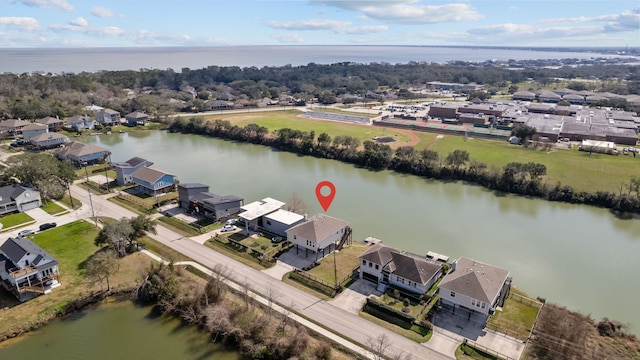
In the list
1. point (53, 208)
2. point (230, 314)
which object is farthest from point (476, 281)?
point (53, 208)

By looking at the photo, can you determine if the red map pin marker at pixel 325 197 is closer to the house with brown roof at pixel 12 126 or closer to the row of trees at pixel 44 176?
the row of trees at pixel 44 176

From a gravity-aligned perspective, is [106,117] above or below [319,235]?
above

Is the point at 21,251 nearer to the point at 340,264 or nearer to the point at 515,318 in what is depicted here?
the point at 340,264

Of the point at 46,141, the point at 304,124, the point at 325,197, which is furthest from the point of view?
the point at 304,124

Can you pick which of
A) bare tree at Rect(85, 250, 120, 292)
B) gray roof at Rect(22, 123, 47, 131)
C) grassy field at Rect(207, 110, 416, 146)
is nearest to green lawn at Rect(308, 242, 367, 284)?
bare tree at Rect(85, 250, 120, 292)

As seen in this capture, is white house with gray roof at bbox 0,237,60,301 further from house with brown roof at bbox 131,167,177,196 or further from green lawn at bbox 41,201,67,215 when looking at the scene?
house with brown roof at bbox 131,167,177,196

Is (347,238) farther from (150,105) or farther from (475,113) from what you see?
(150,105)

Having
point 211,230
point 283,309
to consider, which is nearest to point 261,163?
point 211,230
